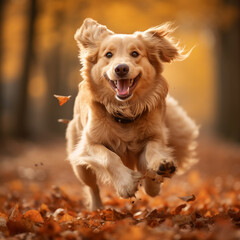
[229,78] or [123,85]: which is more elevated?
[229,78]

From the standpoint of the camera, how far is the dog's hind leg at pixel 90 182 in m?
4.86

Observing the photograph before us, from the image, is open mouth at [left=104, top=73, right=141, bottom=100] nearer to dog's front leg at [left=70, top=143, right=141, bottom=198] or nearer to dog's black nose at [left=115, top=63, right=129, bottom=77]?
dog's black nose at [left=115, top=63, right=129, bottom=77]

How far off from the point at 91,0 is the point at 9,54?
7.84 meters

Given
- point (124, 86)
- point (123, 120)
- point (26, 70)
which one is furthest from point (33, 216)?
point (26, 70)

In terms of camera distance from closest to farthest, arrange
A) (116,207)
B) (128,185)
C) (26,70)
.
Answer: (128,185) < (116,207) < (26,70)

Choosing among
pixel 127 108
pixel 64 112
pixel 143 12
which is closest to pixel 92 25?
pixel 127 108

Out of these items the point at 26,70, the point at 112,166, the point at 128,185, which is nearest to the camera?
the point at 128,185

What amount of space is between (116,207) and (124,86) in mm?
2016

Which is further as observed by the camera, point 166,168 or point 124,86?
point 124,86

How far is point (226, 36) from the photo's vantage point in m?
15.4

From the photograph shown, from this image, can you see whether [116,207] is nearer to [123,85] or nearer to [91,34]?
[123,85]

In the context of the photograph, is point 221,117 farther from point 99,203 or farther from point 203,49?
point 99,203

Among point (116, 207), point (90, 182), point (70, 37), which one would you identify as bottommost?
point (116, 207)

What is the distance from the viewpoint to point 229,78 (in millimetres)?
14797
